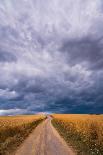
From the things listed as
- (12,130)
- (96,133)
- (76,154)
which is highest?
(12,130)

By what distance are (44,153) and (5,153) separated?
2972 mm

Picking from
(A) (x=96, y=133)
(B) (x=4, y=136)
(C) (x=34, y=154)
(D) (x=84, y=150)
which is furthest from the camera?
(B) (x=4, y=136)

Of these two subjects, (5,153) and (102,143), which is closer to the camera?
(5,153)

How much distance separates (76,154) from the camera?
60.6ft

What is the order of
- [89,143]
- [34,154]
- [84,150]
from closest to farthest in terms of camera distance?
[34,154], [84,150], [89,143]

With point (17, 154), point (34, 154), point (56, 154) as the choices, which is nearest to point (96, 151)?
point (56, 154)

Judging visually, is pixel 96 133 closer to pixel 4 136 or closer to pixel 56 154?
pixel 56 154

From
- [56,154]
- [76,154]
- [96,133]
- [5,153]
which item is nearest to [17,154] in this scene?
[5,153]

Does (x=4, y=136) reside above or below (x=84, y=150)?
above

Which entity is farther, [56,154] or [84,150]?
[84,150]

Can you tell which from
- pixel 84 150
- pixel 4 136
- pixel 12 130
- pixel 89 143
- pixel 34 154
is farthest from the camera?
pixel 12 130

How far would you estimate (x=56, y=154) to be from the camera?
18438 millimetres

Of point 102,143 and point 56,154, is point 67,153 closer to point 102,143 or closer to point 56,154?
point 56,154

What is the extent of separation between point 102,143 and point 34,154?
5779mm
